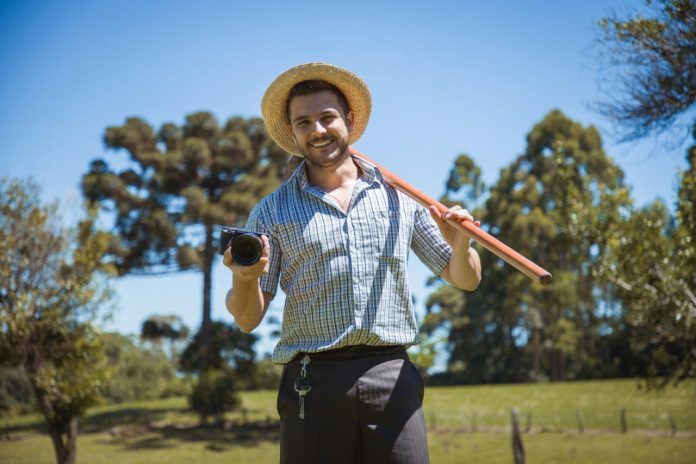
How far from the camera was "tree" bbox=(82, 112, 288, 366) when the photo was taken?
25625mm

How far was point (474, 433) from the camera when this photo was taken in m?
21.9

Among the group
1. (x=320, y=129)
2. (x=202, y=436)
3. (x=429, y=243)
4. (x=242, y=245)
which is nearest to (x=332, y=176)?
(x=320, y=129)

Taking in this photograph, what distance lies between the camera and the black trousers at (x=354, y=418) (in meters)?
2.21

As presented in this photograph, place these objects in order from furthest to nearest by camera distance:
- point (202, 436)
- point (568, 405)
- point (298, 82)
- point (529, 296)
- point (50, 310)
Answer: point (529, 296) → point (202, 436) → point (568, 405) → point (50, 310) → point (298, 82)

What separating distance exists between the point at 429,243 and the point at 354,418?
772mm

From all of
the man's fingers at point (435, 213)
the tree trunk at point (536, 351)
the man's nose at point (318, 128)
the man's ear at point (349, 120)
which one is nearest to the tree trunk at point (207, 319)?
the tree trunk at point (536, 351)

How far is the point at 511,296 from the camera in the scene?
116ft

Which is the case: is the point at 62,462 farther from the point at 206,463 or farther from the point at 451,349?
the point at 451,349

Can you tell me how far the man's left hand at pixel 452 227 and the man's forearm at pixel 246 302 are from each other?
71 cm

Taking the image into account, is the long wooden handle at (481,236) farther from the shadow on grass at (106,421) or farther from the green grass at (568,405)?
the shadow on grass at (106,421)

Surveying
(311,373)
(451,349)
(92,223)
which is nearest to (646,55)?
(311,373)

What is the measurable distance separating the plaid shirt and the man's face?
0.13 m

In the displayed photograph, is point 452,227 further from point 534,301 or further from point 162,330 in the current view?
point 534,301

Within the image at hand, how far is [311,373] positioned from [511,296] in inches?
1355
